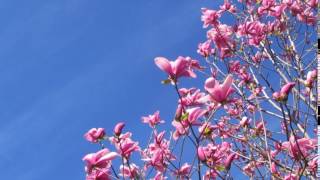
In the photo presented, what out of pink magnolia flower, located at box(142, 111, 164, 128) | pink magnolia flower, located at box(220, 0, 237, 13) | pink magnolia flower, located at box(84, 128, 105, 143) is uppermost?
pink magnolia flower, located at box(220, 0, 237, 13)

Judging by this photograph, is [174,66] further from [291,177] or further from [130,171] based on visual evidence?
[291,177]

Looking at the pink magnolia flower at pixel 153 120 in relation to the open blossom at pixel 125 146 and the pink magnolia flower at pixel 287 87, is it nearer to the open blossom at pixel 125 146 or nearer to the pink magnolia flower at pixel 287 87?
the open blossom at pixel 125 146

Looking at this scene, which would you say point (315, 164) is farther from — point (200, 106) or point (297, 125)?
point (200, 106)

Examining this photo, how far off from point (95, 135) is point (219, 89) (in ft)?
3.14

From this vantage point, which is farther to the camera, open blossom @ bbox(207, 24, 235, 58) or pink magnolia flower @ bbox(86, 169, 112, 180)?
open blossom @ bbox(207, 24, 235, 58)

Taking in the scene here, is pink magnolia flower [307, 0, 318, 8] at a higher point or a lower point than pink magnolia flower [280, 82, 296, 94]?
higher

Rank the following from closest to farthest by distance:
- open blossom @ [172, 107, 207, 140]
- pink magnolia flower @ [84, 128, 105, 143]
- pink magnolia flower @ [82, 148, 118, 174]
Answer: pink magnolia flower @ [82, 148, 118, 174]
open blossom @ [172, 107, 207, 140]
pink magnolia flower @ [84, 128, 105, 143]

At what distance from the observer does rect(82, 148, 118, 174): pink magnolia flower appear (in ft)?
7.98

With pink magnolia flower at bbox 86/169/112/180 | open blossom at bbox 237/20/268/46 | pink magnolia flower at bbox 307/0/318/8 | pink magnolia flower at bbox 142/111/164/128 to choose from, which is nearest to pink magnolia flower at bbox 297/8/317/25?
pink magnolia flower at bbox 307/0/318/8

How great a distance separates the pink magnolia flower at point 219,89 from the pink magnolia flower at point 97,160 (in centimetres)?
59

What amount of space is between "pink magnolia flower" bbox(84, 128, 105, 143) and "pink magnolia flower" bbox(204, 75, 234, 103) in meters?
0.89

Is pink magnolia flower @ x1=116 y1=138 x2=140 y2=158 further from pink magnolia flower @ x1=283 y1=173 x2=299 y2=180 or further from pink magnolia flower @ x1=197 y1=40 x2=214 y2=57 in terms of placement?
pink magnolia flower @ x1=197 y1=40 x2=214 y2=57

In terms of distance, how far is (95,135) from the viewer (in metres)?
2.96

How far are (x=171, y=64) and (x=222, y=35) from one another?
175 cm
